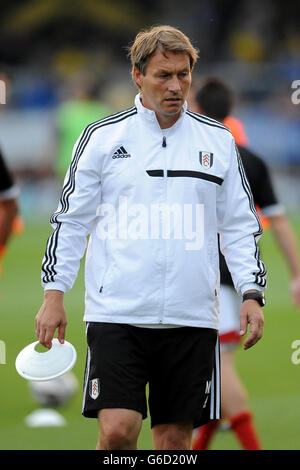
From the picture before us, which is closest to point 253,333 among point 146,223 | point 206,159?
point 146,223

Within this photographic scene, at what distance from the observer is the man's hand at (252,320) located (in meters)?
4.97

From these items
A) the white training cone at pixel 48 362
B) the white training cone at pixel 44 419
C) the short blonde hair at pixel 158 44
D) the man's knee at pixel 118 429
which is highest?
the short blonde hair at pixel 158 44

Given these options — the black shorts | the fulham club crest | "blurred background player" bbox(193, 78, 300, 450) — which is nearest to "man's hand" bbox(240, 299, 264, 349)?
the black shorts

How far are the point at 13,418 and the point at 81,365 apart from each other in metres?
2.38

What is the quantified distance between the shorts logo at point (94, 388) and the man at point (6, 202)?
1862 millimetres

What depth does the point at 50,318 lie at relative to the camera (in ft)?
16.0

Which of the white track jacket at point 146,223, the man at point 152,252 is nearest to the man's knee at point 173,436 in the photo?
the man at point 152,252

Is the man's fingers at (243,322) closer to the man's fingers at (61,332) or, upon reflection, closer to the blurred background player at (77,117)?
the man's fingers at (61,332)

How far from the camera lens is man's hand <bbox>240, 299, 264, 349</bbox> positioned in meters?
4.97

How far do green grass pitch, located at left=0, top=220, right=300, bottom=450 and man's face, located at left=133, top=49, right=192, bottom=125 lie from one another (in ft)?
9.75

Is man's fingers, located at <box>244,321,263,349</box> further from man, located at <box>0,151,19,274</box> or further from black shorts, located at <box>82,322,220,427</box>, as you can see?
man, located at <box>0,151,19,274</box>

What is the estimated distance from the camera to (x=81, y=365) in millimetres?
10875

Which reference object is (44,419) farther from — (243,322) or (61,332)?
(243,322)

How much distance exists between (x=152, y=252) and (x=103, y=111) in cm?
1575
